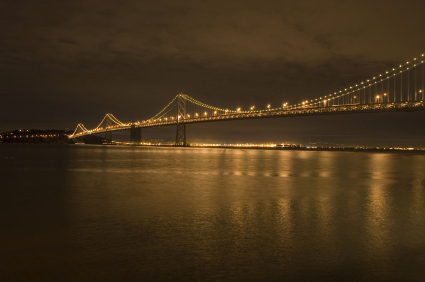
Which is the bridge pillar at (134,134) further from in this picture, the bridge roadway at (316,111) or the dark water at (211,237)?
the dark water at (211,237)

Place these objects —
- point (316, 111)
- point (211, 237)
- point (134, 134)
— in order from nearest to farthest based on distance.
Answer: point (211, 237), point (316, 111), point (134, 134)

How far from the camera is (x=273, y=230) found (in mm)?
4648

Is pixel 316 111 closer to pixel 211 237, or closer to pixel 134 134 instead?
pixel 134 134

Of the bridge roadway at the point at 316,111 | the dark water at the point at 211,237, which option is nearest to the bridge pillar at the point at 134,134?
the bridge roadway at the point at 316,111

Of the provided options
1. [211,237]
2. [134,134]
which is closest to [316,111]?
[134,134]

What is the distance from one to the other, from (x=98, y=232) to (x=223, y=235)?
162cm

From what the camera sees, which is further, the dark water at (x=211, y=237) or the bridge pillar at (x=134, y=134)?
the bridge pillar at (x=134, y=134)

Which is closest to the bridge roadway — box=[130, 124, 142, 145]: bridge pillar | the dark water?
box=[130, 124, 142, 145]: bridge pillar

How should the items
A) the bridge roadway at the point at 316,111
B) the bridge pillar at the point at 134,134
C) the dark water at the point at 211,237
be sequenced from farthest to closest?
the bridge pillar at the point at 134,134
the bridge roadway at the point at 316,111
the dark water at the point at 211,237

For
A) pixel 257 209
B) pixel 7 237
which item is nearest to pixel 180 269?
pixel 7 237

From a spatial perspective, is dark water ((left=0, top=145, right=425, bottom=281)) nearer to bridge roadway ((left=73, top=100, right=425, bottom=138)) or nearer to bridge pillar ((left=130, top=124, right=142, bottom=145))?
bridge roadway ((left=73, top=100, right=425, bottom=138))

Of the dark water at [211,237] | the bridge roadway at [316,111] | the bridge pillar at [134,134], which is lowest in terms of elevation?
the dark water at [211,237]

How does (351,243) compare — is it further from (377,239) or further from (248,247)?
(248,247)

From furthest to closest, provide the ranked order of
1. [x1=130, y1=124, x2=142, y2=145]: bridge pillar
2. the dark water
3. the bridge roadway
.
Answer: [x1=130, y1=124, x2=142, y2=145]: bridge pillar
the bridge roadway
the dark water
